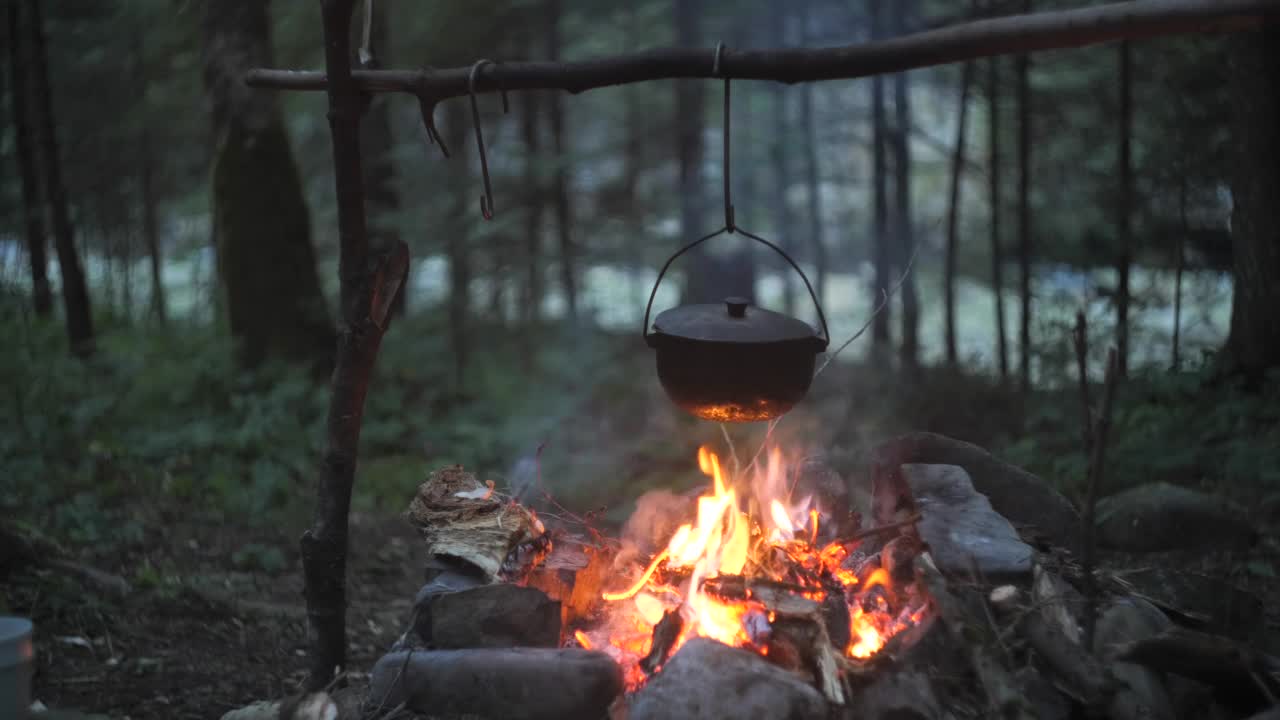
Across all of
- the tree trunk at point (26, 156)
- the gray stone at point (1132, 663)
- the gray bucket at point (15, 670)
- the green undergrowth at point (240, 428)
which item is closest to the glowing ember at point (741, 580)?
the gray stone at point (1132, 663)

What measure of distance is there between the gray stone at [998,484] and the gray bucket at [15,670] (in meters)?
3.32

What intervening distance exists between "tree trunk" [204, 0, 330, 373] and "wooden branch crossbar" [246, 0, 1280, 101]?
562 cm

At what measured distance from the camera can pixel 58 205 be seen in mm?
9477

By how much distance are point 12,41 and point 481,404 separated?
6247mm

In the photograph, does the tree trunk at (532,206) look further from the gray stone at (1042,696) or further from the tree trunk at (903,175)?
the gray stone at (1042,696)

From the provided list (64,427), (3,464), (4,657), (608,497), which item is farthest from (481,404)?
(4,657)

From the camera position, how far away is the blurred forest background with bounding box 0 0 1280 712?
268 inches

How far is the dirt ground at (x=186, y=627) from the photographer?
3.99 metres

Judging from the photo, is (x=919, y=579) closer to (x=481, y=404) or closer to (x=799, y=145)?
(x=481, y=404)

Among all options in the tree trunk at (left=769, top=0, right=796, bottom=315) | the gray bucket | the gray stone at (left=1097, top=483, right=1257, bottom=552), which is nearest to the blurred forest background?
the tree trunk at (left=769, top=0, right=796, bottom=315)

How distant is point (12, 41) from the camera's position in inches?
376

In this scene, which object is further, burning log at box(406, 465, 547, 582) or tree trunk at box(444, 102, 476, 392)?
tree trunk at box(444, 102, 476, 392)

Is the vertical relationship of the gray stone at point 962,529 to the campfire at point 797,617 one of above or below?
above

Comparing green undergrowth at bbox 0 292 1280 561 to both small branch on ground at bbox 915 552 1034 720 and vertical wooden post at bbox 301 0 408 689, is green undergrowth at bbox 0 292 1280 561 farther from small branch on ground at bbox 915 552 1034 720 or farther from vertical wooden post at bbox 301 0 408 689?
small branch on ground at bbox 915 552 1034 720
